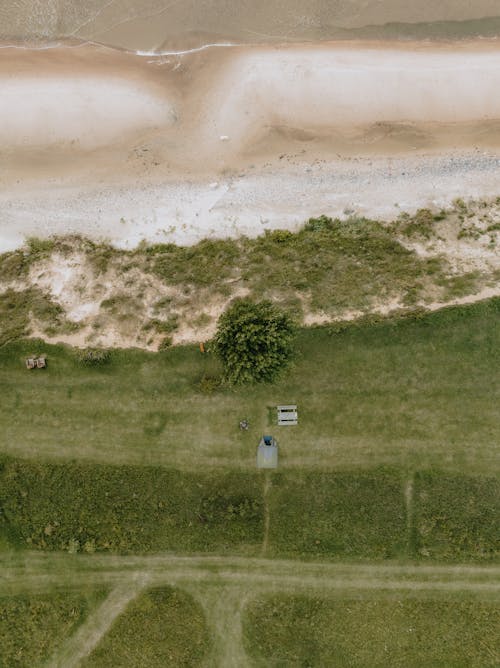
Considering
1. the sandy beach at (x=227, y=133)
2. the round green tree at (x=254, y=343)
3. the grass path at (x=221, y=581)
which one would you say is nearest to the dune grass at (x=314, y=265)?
the sandy beach at (x=227, y=133)

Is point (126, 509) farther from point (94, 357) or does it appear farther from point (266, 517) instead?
point (94, 357)

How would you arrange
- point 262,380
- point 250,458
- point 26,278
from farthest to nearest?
1. point 26,278
2. point 250,458
3. point 262,380

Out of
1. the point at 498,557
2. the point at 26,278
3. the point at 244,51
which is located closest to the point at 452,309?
the point at 498,557

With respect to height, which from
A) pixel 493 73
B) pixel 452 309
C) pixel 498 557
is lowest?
pixel 498 557

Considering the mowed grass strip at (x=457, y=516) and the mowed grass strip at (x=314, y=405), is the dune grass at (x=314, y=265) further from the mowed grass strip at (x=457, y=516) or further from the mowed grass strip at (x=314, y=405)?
the mowed grass strip at (x=457, y=516)

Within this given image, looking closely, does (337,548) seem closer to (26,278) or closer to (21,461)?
(21,461)

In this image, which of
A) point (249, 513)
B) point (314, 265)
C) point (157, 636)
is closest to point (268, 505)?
point (249, 513)

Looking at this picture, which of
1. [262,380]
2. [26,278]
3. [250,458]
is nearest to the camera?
[262,380]
